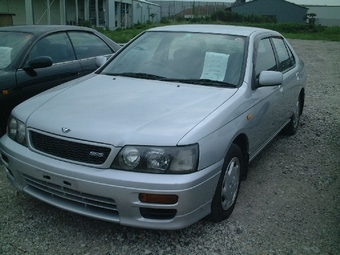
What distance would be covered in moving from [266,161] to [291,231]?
1566 mm

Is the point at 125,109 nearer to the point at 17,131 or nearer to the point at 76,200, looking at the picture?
the point at 76,200

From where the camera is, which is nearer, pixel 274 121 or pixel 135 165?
pixel 135 165

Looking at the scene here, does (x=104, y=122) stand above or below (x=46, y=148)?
above

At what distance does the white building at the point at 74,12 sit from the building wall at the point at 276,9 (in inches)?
943

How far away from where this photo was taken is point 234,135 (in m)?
3.02

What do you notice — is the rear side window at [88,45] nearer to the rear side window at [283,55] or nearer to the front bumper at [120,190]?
the rear side window at [283,55]

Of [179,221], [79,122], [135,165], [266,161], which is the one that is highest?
[79,122]

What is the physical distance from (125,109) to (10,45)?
2651 millimetres

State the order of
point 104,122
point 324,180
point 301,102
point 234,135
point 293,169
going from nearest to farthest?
point 104,122 → point 234,135 → point 324,180 → point 293,169 → point 301,102

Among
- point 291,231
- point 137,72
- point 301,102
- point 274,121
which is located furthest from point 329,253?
point 301,102

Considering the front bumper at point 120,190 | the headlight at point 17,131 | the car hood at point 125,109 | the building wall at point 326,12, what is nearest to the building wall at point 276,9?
the building wall at point 326,12

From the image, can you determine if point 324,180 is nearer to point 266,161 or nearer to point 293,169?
point 293,169

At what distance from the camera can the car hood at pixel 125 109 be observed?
8.52 feet

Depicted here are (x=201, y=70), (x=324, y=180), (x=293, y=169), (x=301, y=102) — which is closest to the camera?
(x=201, y=70)
